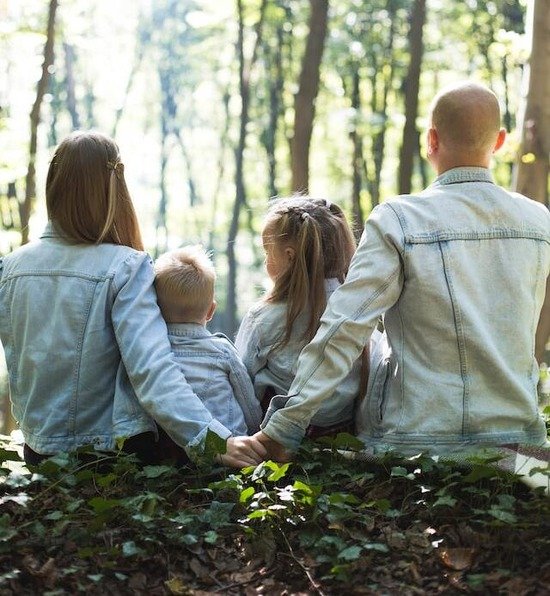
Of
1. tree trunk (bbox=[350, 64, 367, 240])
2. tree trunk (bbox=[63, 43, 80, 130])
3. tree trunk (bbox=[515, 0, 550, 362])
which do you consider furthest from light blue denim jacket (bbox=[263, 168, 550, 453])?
tree trunk (bbox=[63, 43, 80, 130])

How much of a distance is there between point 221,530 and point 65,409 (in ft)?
3.73

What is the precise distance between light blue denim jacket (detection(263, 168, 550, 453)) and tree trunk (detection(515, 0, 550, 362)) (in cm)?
290

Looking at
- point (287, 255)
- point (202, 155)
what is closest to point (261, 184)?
point (202, 155)

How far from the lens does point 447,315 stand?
3.66m

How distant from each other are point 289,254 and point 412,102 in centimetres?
740

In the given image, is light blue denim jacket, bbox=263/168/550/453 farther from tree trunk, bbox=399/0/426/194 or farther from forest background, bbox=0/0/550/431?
tree trunk, bbox=399/0/426/194

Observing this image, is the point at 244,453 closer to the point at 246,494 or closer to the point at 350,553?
the point at 246,494

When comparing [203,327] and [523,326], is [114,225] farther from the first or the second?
[523,326]

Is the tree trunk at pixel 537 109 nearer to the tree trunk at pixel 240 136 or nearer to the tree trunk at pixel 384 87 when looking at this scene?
the tree trunk at pixel 240 136

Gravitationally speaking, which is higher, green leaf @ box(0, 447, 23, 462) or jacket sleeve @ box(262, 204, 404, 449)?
jacket sleeve @ box(262, 204, 404, 449)

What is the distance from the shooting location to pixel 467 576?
9.48 feet

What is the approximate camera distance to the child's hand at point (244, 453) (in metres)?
3.75

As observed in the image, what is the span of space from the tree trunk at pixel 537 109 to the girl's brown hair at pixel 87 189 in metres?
3.50

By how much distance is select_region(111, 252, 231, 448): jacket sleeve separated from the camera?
3.83m
